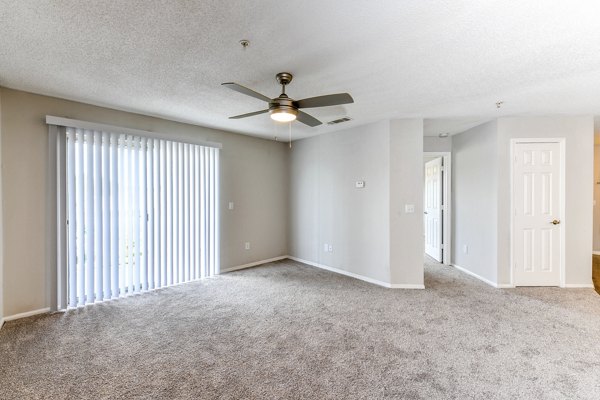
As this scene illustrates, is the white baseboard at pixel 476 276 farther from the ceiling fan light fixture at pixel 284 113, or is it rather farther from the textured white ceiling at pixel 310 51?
the ceiling fan light fixture at pixel 284 113

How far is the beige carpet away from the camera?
1.95m

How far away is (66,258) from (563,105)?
6476mm

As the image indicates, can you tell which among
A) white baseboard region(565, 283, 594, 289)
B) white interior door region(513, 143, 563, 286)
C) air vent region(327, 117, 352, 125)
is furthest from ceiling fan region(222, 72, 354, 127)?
white baseboard region(565, 283, 594, 289)

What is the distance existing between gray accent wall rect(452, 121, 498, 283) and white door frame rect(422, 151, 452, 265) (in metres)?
0.07

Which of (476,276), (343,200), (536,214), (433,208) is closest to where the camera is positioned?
(536,214)

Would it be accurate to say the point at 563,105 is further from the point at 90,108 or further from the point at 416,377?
the point at 90,108

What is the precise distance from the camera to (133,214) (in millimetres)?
3783

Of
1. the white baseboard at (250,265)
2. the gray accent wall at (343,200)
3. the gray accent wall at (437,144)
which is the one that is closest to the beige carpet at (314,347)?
the gray accent wall at (343,200)

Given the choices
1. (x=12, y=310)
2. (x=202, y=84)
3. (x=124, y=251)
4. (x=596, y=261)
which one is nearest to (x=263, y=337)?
(x=124, y=251)

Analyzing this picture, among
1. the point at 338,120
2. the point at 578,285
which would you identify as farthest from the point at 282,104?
the point at 578,285

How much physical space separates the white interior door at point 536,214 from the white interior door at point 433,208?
1.43 meters

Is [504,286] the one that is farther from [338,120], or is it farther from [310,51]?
[310,51]

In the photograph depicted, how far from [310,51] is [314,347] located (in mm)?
2539

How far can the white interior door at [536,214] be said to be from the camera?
159 inches
